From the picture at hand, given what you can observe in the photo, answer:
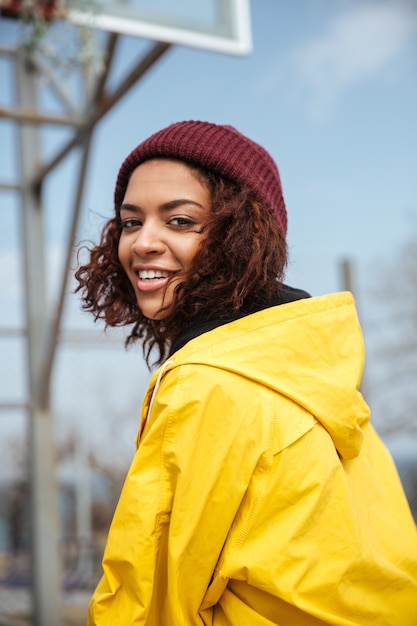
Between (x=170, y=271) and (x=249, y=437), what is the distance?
380mm

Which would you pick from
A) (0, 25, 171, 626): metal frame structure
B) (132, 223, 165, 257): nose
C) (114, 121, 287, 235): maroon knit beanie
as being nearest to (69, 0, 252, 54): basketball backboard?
(0, 25, 171, 626): metal frame structure

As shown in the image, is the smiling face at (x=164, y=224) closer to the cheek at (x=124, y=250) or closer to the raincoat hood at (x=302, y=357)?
the cheek at (x=124, y=250)

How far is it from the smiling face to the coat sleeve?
280mm

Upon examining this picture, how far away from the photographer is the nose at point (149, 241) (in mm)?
1245

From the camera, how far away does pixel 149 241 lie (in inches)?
49.1

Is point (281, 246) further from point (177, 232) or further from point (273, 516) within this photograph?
point (273, 516)

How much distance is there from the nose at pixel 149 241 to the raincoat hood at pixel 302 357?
220mm

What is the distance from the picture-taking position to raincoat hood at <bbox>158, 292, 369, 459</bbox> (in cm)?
103

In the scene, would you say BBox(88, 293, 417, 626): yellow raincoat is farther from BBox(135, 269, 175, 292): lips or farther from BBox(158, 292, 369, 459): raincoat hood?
BBox(135, 269, 175, 292): lips

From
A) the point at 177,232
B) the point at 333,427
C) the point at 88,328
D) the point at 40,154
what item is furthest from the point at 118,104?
the point at 333,427

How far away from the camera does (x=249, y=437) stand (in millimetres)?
984

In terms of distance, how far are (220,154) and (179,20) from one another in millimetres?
2138

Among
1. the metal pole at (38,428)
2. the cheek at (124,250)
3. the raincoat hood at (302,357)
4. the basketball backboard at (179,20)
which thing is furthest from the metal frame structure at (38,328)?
the raincoat hood at (302,357)

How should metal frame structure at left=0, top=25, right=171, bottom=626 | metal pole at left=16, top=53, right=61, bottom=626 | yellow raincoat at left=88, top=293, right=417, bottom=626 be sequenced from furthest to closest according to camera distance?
metal pole at left=16, top=53, right=61, bottom=626 → metal frame structure at left=0, top=25, right=171, bottom=626 → yellow raincoat at left=88, top=293, right=417, bottom=626
